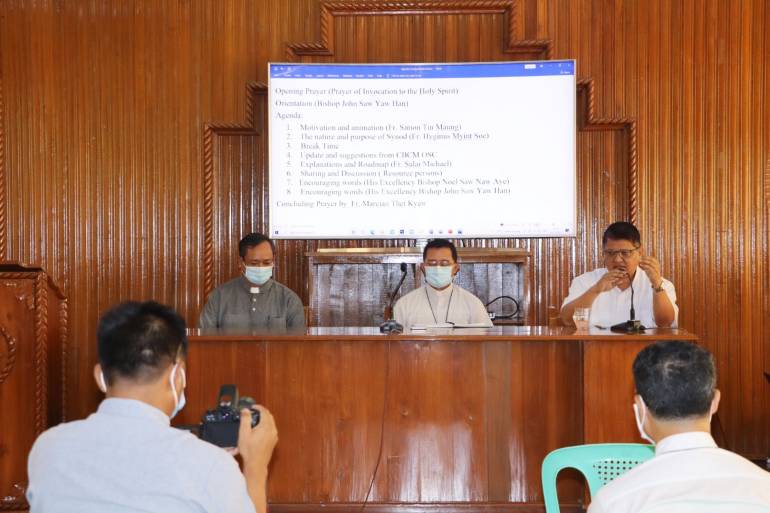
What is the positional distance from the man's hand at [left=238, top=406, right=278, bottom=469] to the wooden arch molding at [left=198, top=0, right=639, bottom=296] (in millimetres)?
3382

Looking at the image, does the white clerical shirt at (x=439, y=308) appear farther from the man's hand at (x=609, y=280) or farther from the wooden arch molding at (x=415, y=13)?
the wooden arch molding at (x=415, y=13)

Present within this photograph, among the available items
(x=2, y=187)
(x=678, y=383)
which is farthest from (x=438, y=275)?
(x=2, y=187)

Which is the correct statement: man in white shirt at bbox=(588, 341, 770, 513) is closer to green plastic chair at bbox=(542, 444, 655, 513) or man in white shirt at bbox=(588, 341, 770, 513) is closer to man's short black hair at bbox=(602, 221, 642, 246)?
green plastic chair at bbox=(542, 444, 655, 513)

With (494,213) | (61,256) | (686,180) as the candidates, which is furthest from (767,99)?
(61,256)

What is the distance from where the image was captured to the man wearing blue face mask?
4.12m

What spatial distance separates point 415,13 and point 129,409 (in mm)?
4033

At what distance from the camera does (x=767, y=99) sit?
4875mm

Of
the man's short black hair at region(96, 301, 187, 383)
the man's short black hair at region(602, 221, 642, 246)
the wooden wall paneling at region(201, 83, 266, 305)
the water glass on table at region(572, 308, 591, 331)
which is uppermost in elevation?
the wooden wall paneling at region(201, 83, 266, 305)

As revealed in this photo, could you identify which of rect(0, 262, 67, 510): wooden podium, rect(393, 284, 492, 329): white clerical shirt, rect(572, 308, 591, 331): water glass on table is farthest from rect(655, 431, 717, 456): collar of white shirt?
rect(0, 262, 67, 510): wooden podium

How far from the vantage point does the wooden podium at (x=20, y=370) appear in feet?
11.9

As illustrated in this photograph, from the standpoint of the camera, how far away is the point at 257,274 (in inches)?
163

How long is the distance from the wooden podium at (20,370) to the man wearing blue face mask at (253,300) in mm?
822

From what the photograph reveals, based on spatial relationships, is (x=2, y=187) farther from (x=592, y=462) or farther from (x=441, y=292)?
(x=592, y=462)

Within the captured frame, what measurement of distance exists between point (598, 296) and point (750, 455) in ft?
5.91
